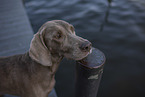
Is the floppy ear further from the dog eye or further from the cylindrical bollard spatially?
the cylindrical bollard

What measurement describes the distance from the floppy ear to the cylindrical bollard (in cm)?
53

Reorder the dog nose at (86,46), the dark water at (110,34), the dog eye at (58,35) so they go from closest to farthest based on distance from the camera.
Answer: the dog nose at (86,46) < the dog eye at (58,35) < the dark water at (110,34)

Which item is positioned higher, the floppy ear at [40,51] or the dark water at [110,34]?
the floppy ear at [40,51]

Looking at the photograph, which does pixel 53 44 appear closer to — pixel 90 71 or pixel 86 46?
pixel 86 46

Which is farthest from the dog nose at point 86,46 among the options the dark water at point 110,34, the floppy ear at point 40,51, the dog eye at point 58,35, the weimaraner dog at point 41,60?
the dark water at point 110,34

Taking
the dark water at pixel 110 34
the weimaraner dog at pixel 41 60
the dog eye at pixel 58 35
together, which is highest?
the dog eye at pixel 58 35

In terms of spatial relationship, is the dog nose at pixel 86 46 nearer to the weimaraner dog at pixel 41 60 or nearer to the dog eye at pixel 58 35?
the weimaraner dog at pixel 41 60

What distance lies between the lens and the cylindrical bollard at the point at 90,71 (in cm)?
154

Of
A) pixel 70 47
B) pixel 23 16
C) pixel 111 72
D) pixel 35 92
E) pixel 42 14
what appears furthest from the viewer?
pixel 42 14

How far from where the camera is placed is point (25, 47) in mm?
4043

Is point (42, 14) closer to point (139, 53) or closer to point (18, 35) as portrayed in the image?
point (18, 35)

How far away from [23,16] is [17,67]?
4280 millimetres

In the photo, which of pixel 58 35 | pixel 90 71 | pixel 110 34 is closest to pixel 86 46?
pixel 90 71

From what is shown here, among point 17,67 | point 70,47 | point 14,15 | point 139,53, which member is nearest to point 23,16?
point 14,15
